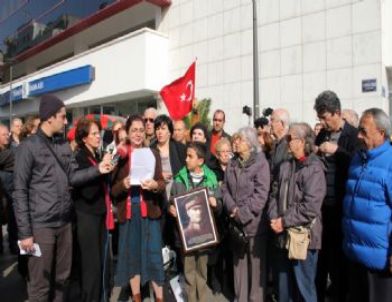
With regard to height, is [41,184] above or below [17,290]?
above

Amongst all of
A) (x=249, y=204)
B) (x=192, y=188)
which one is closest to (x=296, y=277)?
(x=249, y=204)

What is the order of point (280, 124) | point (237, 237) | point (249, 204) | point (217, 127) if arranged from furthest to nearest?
point (217, 127), point (280, 124), point (237, 237), point (249, 204)

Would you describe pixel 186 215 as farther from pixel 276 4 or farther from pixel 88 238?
pixel 276 4

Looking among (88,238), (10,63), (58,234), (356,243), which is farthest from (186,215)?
(10,63)

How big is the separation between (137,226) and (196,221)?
586 mm

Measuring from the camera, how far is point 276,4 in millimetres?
12023

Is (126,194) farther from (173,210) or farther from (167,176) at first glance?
(167,176)

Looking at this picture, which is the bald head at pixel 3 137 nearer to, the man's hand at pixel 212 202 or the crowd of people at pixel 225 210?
the crowd of people at pixel 225 210

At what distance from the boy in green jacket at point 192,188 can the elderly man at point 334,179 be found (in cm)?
110

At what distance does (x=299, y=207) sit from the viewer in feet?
11.1

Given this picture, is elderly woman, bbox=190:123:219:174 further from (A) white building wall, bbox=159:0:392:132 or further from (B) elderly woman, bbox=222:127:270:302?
(A) white building wall, bbox=159:0:392:132

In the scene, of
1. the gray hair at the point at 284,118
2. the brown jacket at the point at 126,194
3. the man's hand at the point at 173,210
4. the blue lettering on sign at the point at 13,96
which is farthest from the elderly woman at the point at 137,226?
the blue lettering on sign at the point at 13,96

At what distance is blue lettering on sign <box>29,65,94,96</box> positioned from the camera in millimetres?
17672

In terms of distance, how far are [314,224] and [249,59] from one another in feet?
33.5
